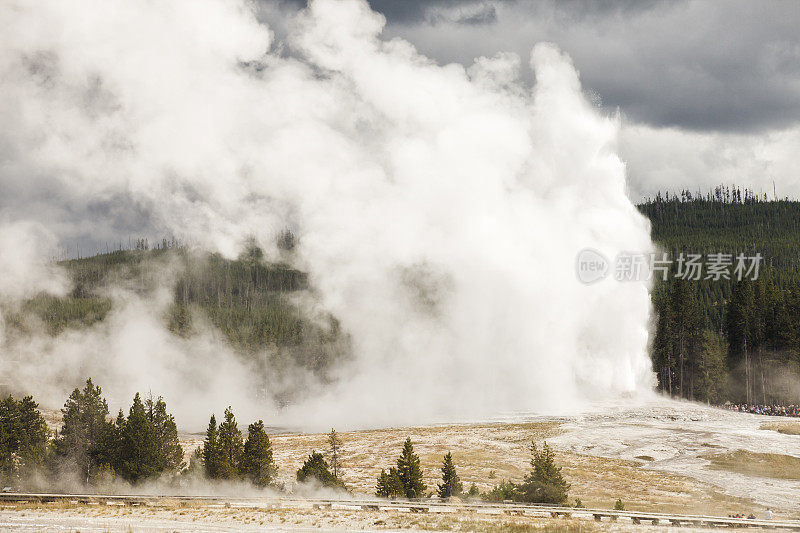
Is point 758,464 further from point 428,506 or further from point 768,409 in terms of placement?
point 768,409

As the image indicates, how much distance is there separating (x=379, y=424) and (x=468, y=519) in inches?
2560

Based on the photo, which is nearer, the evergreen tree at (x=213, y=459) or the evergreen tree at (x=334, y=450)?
the evergreen tree at (x=213, y=459)

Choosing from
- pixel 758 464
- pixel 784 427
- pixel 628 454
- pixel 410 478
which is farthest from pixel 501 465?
pixel 784 427

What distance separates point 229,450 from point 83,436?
12281 mm

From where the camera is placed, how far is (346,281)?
15450 cm

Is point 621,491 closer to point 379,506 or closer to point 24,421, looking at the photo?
point 379,506

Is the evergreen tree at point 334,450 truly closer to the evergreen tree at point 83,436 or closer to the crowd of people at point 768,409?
the evergreen tree at point 83,436

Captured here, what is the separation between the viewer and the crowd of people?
8275 cm

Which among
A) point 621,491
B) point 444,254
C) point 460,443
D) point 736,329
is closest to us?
point 621,491

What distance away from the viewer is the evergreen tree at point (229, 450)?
139 ft

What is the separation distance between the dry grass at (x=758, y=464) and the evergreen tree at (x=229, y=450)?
130ft

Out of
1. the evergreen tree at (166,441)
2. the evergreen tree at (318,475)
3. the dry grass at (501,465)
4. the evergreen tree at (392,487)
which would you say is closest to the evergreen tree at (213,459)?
the evergreen tree at (166,441)

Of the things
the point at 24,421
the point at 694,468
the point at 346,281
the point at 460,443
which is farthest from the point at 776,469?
the point at 346,281

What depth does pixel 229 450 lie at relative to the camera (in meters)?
44.2
